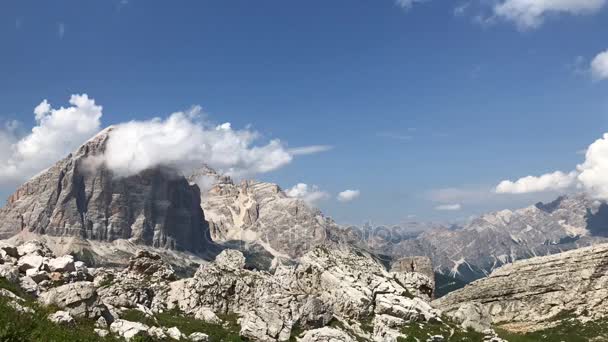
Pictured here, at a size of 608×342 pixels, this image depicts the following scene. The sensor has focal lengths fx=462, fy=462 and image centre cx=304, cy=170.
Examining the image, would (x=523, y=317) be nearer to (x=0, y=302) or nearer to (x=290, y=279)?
(x=290, y=279)

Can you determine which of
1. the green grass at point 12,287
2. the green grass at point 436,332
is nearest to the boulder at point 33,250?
the green grass at point 12,287

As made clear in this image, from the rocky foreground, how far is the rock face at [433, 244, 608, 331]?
35.7m

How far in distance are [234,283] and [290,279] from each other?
1129 cm

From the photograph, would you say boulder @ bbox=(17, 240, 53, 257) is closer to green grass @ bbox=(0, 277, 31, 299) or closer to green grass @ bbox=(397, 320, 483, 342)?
green grass @ bbox=(0, 277, 31, 299)

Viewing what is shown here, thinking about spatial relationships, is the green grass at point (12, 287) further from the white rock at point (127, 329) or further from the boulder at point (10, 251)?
the boulder at point (10, 251)

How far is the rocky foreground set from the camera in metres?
43.2

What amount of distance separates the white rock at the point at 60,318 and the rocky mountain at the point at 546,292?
87.7m

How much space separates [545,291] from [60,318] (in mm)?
117795

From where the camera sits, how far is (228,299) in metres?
88.8

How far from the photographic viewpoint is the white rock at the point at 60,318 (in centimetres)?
3433

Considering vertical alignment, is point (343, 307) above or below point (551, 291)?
above

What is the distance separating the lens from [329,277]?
Answer: 275 feet

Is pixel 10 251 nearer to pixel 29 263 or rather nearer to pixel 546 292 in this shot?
pixel 29 263

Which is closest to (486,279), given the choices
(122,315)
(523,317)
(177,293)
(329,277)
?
(523,317)
